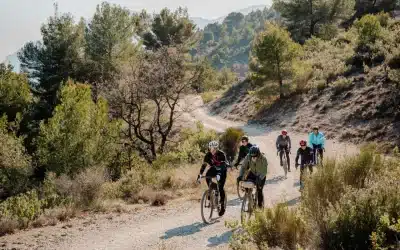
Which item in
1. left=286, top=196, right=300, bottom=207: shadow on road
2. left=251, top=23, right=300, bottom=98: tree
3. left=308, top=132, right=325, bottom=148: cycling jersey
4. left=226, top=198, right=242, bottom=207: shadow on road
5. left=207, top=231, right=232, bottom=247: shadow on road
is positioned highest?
left=251, top=23, right=300, bottom=98: tree

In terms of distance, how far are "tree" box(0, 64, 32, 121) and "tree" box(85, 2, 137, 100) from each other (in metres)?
6.55

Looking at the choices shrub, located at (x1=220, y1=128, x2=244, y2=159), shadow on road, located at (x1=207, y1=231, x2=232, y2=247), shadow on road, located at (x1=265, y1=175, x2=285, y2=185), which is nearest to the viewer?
shadow on road, located at (x1=207, y1=231, x2=232, y2=247)

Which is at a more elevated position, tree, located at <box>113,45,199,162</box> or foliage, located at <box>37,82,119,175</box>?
tree, located at <box>113,45,199,162</box>

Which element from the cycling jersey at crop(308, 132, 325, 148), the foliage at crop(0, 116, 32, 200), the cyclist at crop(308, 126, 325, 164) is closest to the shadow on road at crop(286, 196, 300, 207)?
the cyclist at crop(308, 126, 325, 164)

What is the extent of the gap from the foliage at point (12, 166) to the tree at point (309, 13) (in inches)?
1521

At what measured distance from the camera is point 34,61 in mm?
35750

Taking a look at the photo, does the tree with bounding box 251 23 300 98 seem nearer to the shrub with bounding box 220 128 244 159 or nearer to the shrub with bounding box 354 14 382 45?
the shrub with bounding box 354 14 382 45

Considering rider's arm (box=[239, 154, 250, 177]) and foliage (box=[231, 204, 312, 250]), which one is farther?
rider's arm (box=[239, 154, 250, 177])

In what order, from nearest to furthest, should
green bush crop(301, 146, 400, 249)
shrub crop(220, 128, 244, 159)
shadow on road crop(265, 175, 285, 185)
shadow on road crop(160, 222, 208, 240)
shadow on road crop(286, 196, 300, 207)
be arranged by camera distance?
1. green bush crop(301, 146, 400, 249)
2. shadow on road crop(160, 222, 208, 240)
3. shadow on road crop(286, 196, 300, 207)
4. shadow on road crop(265, 175, 285, 185)
5. shrub crop(220, 128, 244, 159)

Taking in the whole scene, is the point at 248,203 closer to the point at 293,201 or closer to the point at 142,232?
the point at 142,232

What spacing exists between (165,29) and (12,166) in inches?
1455

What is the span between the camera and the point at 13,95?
102 ft

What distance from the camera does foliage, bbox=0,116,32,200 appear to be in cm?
2333

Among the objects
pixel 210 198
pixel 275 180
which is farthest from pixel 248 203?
pixel 275 180
